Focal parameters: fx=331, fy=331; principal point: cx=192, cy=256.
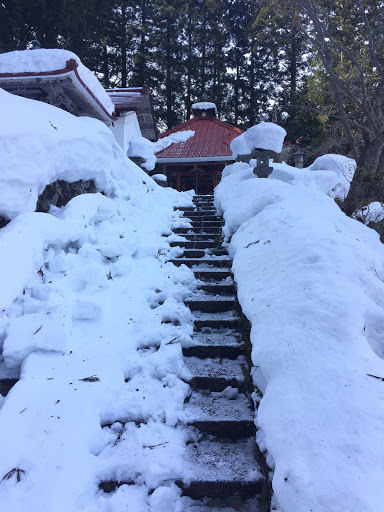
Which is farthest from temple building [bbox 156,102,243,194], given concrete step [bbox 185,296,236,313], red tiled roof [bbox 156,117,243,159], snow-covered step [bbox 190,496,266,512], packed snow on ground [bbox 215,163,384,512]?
snow-covered step [bbox 190,496,266,512]

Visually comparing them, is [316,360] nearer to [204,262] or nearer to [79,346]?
[79,346]

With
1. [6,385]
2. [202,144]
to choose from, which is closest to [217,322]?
[6,385]

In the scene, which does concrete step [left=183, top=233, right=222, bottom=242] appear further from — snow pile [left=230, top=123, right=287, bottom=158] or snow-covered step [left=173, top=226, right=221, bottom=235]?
snow pile [left=230, top=123, right=287, bottom=158]

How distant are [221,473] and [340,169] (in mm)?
7644

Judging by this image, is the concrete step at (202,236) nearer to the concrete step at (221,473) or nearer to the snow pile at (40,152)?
the snow pile at (40,152)

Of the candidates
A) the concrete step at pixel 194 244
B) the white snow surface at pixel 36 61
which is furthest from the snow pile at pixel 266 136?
the white snow surface at pixel 36 61

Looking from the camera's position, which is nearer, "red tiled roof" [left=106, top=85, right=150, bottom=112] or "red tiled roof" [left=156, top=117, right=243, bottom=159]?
"red tiled roof" [left=106, top=85, right=150, bottom=112]

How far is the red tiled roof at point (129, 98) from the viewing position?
424 inches

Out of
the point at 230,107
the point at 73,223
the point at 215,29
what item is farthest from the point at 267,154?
the point at 215,29

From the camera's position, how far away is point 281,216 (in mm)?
3488

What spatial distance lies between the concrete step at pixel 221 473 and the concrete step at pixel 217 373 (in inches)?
18.9

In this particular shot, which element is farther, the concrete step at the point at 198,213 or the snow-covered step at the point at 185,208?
the snow-covered step at the point at 185,208

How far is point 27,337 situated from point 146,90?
11.5 meters

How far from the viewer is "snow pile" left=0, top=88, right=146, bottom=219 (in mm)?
3092
